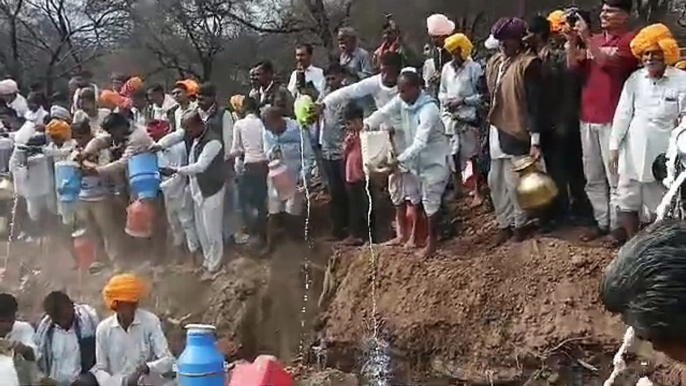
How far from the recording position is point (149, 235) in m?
10.5

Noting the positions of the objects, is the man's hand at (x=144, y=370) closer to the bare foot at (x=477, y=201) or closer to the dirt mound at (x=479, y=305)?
the dirt mound at (x=479, y=305)

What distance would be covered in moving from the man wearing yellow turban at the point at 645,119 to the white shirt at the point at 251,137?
317cm

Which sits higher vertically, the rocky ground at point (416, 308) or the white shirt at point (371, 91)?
the white shirt at point (371, 91)

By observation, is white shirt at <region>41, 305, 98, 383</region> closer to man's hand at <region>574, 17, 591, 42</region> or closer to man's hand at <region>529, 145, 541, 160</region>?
man's hand at <region>529, 145, 541, 160</region>

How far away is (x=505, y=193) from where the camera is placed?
27.6 feet

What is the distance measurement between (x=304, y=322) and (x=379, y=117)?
2.26 metres

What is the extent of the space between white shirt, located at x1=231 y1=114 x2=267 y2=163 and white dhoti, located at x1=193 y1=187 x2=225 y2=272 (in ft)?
1.39

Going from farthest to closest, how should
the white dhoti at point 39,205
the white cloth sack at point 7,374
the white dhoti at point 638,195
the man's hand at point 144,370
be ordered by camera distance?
1. the white dhoti at point 39,205
2. the white dhoti at point 638,195
3. the man's hand at point 144,370
4. the white cloth sack at point 7,374

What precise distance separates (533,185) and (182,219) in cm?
349

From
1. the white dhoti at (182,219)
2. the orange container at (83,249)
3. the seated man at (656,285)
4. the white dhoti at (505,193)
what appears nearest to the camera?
the seated man at (656,285)

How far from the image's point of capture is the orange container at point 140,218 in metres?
10.2

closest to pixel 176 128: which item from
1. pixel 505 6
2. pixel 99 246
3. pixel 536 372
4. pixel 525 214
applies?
pixel 99 246

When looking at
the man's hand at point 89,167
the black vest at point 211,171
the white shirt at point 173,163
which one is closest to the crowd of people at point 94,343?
the black vest at point 211,171

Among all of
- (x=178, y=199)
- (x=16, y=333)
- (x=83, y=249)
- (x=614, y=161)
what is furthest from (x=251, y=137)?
(x=16, y=333)
